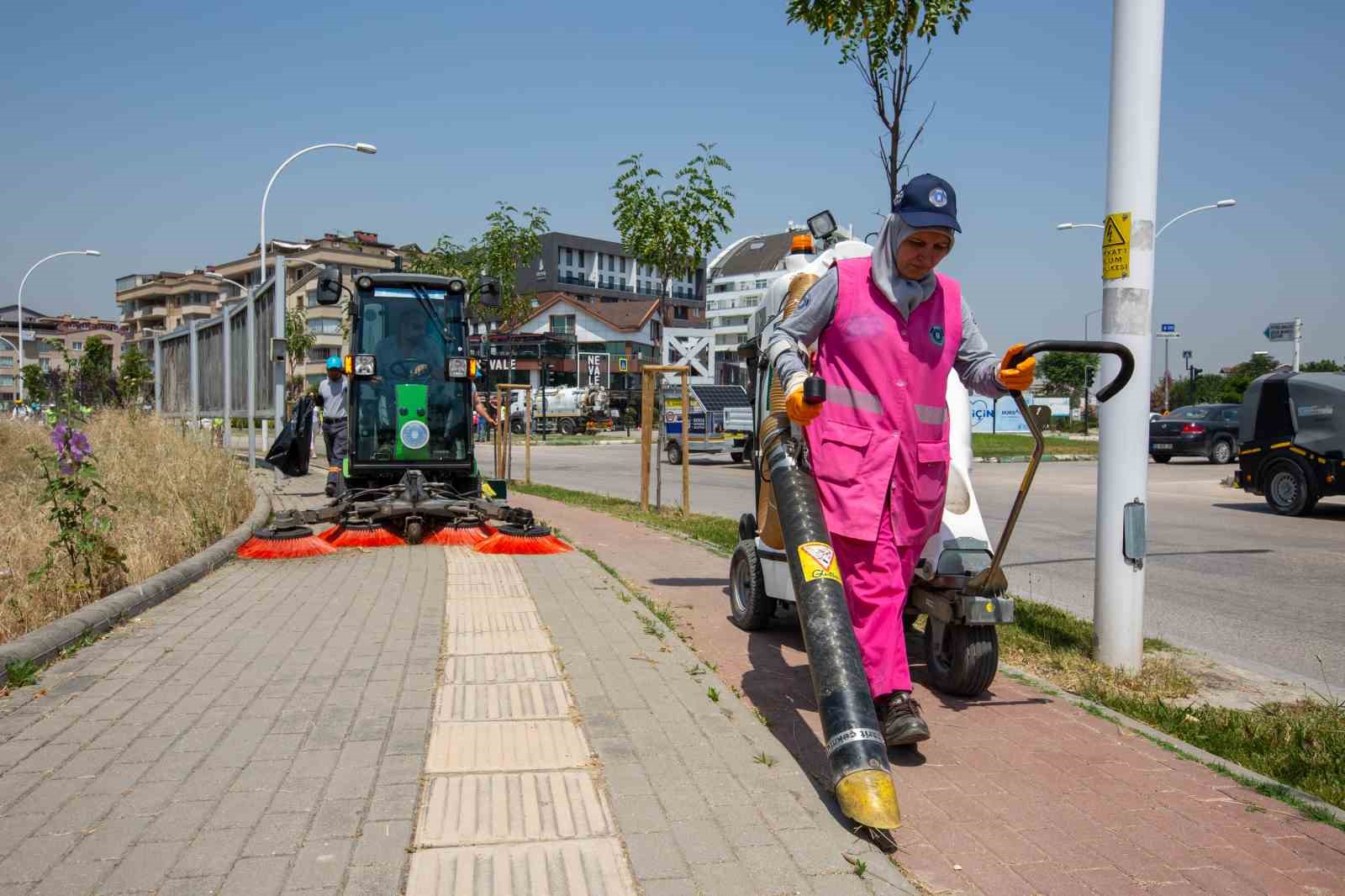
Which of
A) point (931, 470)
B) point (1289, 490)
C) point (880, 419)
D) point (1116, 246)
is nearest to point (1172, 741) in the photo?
point (931, 470)

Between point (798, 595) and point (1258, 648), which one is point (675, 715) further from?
point (1258, 648)

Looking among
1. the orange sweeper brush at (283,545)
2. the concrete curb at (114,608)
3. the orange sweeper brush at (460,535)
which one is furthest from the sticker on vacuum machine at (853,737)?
the orange sweeper brush at (460,535)

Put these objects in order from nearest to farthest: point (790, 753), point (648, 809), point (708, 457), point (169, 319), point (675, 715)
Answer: point (648, 809) < point (790, 753) < point (675, 715) < point (708, 457) < point (169, 319)

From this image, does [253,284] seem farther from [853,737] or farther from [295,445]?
[853,737]

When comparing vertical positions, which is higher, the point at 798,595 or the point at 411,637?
the point at 798,595

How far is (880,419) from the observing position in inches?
167

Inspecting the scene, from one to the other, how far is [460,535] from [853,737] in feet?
23.1

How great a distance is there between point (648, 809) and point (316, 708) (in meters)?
1.82

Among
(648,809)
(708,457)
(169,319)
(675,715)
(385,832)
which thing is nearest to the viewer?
(385,832)

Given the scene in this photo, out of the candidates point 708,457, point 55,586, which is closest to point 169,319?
→ point 708,457

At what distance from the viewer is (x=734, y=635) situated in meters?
6.33

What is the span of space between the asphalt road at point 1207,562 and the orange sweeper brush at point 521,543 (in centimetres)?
409

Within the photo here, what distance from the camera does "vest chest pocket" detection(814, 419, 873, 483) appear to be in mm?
4215

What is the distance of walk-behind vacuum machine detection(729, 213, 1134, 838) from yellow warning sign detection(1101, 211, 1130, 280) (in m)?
1.04
